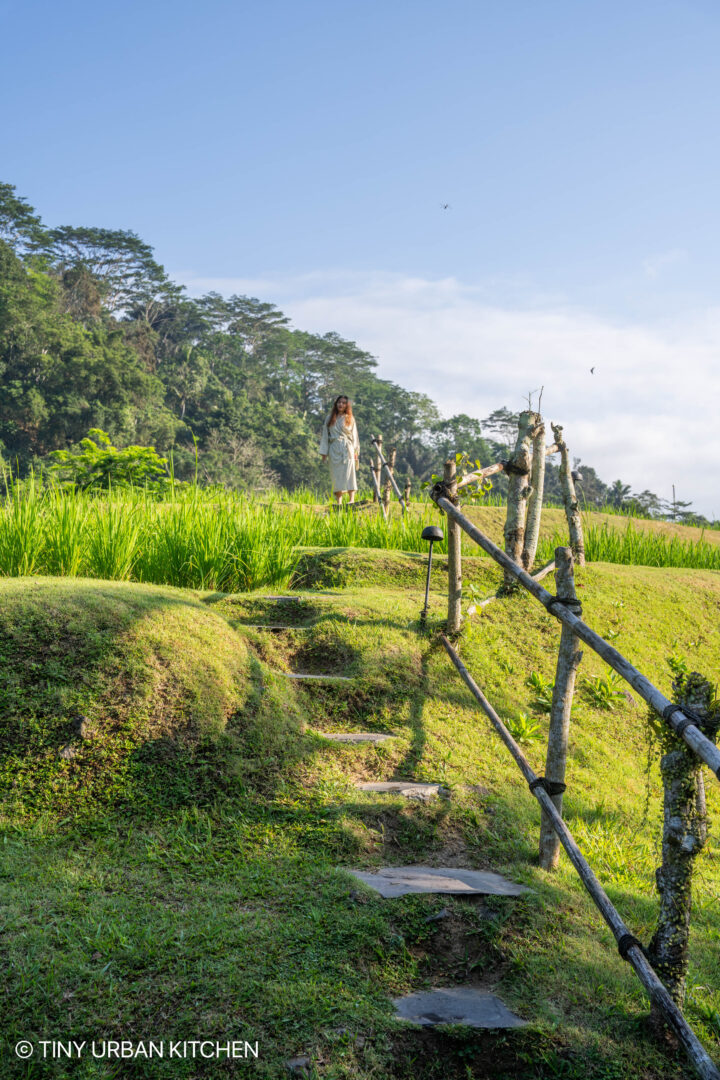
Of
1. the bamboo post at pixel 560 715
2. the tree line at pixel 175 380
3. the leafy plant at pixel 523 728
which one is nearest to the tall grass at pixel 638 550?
the leafy plant at pixel 523 728

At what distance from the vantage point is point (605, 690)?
5102 mm

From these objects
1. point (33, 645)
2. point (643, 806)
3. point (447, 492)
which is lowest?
point (643, 806)

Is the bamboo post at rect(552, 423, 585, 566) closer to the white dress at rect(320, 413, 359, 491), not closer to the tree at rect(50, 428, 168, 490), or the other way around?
the white dress at rect(320, 413, 359, 491)

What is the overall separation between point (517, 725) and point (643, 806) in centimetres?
82

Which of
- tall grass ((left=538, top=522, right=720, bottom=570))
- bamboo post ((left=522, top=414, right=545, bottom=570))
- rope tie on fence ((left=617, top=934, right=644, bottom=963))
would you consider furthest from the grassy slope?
tall grass ((left=538, top=522, right=720, bottom=570))

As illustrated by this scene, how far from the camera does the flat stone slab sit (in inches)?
85.5

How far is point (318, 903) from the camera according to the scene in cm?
265

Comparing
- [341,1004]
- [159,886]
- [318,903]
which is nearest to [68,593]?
[159,886]

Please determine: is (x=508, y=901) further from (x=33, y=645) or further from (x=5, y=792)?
(x=33, y=645)

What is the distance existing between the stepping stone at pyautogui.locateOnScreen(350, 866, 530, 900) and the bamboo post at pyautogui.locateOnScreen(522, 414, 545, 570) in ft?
10.9

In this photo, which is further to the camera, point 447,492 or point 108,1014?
point 447,492

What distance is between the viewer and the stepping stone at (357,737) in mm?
3918

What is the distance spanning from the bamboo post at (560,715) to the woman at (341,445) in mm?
7251

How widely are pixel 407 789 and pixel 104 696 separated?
1.55m
